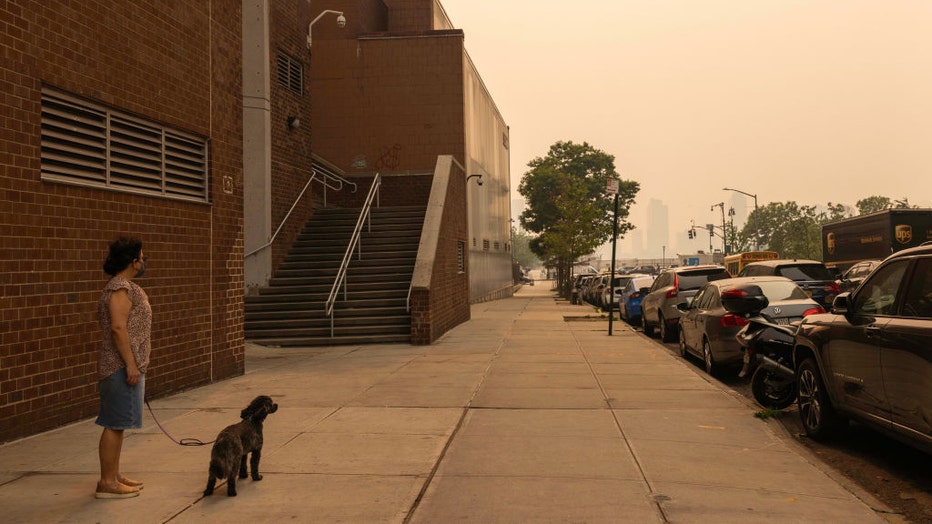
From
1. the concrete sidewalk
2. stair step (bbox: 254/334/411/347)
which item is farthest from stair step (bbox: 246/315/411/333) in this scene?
the concrete sidewalk

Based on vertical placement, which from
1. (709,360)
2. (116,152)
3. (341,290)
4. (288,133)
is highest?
(288,133)

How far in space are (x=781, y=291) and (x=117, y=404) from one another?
8927 millimetres

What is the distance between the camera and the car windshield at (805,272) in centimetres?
1627

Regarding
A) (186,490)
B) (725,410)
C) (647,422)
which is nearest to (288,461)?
(186,490)

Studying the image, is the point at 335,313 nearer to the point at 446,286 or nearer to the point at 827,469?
the point at 446,286

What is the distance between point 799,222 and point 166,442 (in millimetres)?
106704

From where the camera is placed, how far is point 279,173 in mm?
18344

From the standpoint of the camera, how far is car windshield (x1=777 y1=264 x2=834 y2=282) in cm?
1627

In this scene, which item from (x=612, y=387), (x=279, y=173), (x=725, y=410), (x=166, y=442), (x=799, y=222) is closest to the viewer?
(x=166, y=442)

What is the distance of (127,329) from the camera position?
501 centimetres

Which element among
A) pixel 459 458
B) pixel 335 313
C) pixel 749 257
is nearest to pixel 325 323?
pixel 335 313

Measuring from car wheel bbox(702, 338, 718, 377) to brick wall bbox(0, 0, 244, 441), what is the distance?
6.91m

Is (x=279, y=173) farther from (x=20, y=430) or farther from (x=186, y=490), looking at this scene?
(x=186, y=490)

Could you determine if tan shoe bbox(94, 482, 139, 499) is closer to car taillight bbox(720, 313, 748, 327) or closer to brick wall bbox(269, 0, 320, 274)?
car taillight bbox(720, 313, 748, 327)
